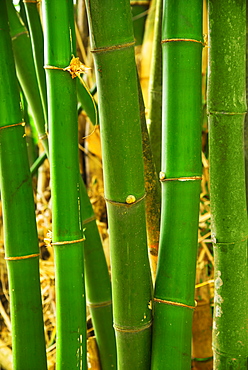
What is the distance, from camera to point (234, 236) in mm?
638

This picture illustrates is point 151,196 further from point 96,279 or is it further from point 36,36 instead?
point 36,36

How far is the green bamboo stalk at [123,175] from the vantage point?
0.54 m

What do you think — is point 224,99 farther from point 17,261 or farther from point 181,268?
point 17,261

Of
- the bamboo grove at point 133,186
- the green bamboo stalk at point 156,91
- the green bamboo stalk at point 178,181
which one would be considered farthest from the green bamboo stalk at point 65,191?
the green bamboo stalk at point 156,91

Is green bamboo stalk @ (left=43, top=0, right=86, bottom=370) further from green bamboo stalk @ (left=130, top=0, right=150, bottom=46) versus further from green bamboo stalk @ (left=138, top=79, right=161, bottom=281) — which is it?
green bamboo stalk @ (left=130, top=0, right=150, bottom=46)

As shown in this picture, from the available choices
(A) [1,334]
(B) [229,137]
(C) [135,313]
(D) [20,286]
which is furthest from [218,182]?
(A) [1,334]

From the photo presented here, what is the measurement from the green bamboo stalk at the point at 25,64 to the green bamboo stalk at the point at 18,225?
116mm

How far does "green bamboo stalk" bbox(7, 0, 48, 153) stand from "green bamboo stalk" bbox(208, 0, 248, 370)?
296 millimetres

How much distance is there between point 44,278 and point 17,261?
746 millimetres

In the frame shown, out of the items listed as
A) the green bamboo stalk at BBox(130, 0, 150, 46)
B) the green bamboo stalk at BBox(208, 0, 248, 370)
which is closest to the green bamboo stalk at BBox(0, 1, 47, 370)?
the green bamboo stalk at BBox(208, 0, 248, 370)

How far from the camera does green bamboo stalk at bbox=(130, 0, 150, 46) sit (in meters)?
1.41

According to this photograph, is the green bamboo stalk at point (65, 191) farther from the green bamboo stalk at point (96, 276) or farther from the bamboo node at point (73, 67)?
the green bamboo stalk at point (96, 276)

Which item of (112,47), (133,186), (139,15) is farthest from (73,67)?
(139,15)

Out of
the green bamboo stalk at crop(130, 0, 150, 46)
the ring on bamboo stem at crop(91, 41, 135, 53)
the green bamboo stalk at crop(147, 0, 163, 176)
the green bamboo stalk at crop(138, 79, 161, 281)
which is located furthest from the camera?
the green bamboo stalk at crop(130, 0, 150, 46)
